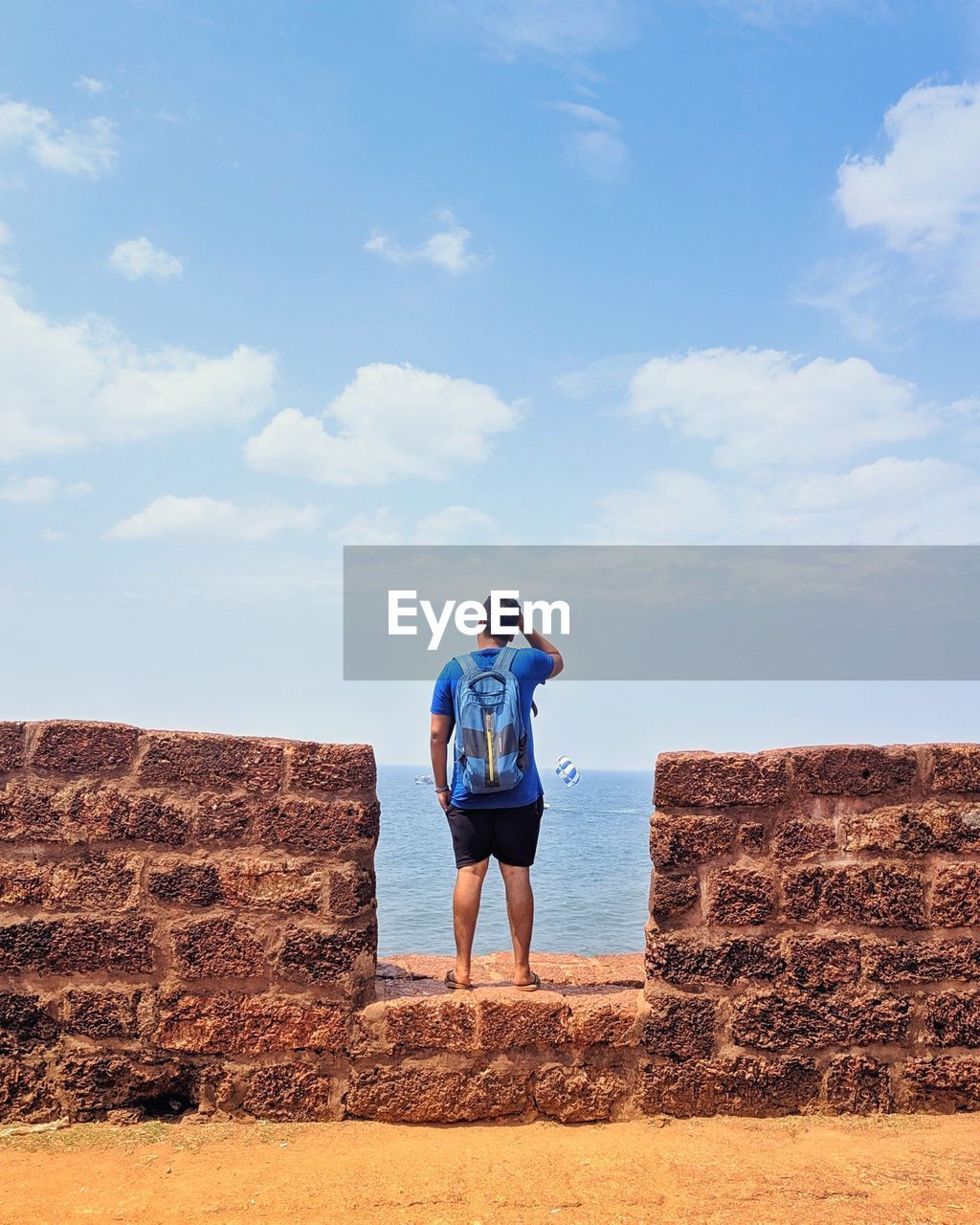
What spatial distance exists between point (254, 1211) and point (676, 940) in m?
1.75

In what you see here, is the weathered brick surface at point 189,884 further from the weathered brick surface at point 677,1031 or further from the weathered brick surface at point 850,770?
the weathered brick surface at point 850,770

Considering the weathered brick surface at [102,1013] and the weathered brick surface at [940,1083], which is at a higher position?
the weathered brick surface at [102,1013]

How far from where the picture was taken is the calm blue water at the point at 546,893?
15375 mm

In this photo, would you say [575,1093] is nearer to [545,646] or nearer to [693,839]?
[693,839]

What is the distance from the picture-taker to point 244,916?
3869 mm

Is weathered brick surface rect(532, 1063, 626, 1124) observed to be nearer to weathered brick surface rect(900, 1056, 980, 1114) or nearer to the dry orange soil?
the dry orange soil

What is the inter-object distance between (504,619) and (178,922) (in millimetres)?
1793

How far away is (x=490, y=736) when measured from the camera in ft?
13.3

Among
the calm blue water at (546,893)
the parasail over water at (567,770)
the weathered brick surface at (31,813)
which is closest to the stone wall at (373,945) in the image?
the weathered brick surface at (31,813)

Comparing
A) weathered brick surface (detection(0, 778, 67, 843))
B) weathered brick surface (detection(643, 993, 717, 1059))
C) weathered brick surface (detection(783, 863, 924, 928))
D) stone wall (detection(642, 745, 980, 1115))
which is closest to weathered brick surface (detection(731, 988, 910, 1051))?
stone wall (detection(642, 745, 980, 1115))

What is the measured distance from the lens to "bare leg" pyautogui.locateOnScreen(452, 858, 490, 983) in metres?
4.00

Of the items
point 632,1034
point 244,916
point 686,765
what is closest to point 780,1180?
point 632,1034

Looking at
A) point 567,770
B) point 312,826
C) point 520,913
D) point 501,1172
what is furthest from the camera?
point 567,770

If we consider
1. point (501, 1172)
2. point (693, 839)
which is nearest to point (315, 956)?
point (501, 1172)
